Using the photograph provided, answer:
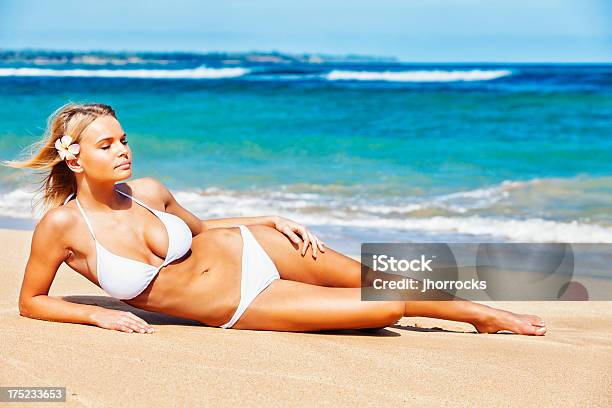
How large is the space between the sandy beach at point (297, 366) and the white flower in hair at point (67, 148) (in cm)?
76

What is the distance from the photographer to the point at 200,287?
365 cm

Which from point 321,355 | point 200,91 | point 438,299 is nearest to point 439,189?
point 438,299

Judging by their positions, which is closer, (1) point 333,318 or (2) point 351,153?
(1) point 333,318

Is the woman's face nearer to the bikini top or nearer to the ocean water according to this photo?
the bikini top

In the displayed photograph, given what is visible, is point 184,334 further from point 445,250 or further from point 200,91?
point 200,91

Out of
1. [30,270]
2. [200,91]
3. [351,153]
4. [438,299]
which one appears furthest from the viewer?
[200,91]

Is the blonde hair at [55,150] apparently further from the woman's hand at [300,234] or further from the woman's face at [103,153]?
the woman's hand at [300,234]

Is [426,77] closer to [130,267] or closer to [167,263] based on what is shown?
[167,263]

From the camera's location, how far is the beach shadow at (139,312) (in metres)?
3.89

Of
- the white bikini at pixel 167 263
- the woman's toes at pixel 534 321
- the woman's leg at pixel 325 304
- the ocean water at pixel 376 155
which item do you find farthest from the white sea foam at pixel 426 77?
the white bikini at pixel 167 263

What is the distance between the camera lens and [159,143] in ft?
47.5

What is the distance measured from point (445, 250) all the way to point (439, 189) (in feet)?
11.0

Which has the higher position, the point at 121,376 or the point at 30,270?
the point at 30,270

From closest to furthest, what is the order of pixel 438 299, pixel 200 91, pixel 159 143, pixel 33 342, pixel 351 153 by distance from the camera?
pixel 33 342
pixel 438 299
pixel 351 153
pixel 159 143
pixel 200 91
